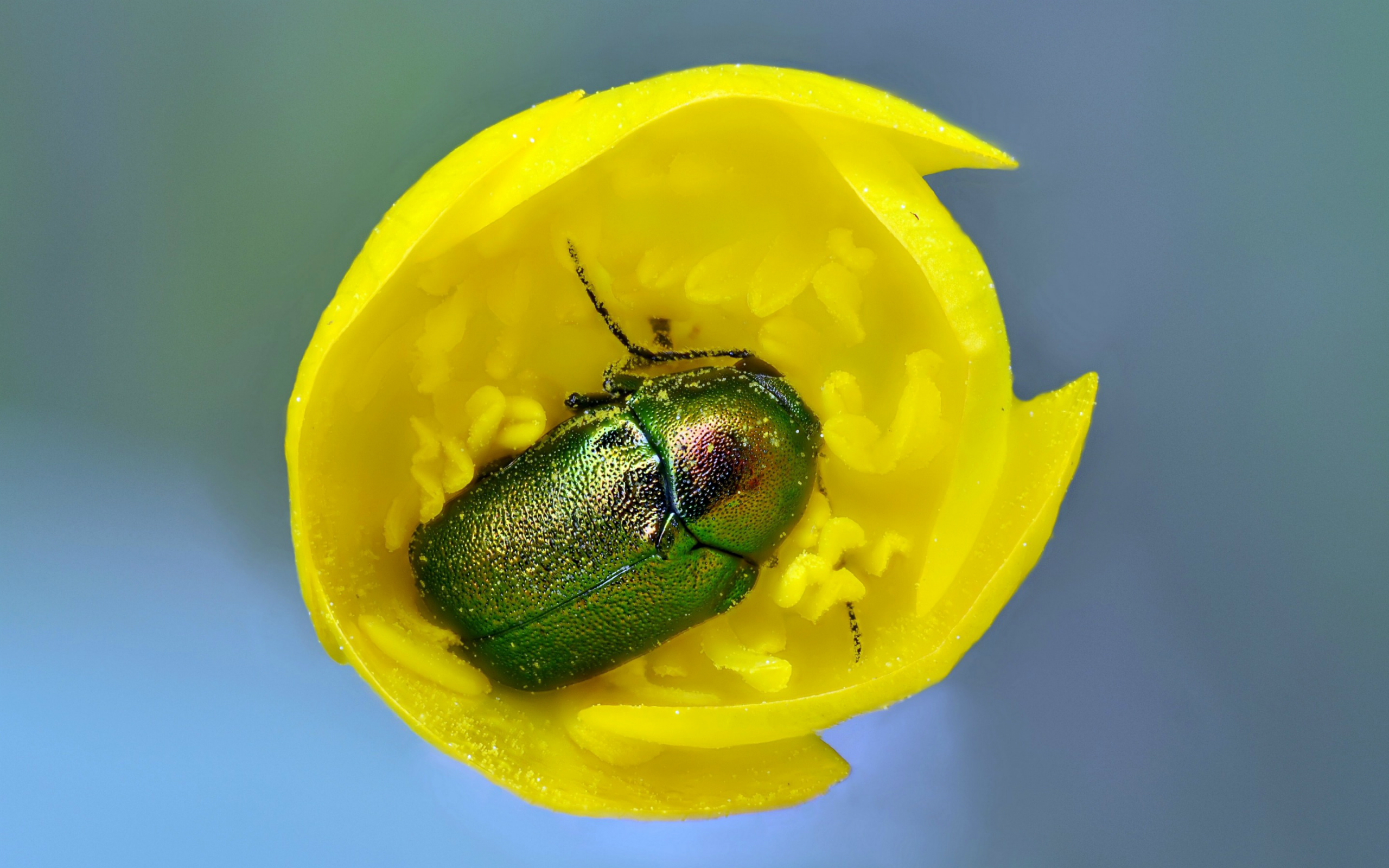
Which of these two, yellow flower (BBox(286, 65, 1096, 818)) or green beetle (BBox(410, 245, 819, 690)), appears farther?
green beetle (BBox(410, 245, 819, 690))

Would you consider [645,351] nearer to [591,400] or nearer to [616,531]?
[591,400]

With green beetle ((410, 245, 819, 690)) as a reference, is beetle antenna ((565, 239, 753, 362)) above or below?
above

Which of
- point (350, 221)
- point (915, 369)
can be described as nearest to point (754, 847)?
point (915, 369)

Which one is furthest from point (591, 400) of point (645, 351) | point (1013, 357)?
point (1013, 357)

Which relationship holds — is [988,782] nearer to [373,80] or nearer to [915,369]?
[915,369]

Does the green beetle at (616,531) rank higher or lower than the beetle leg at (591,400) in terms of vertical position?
lower

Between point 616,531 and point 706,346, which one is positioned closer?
point 616,531
